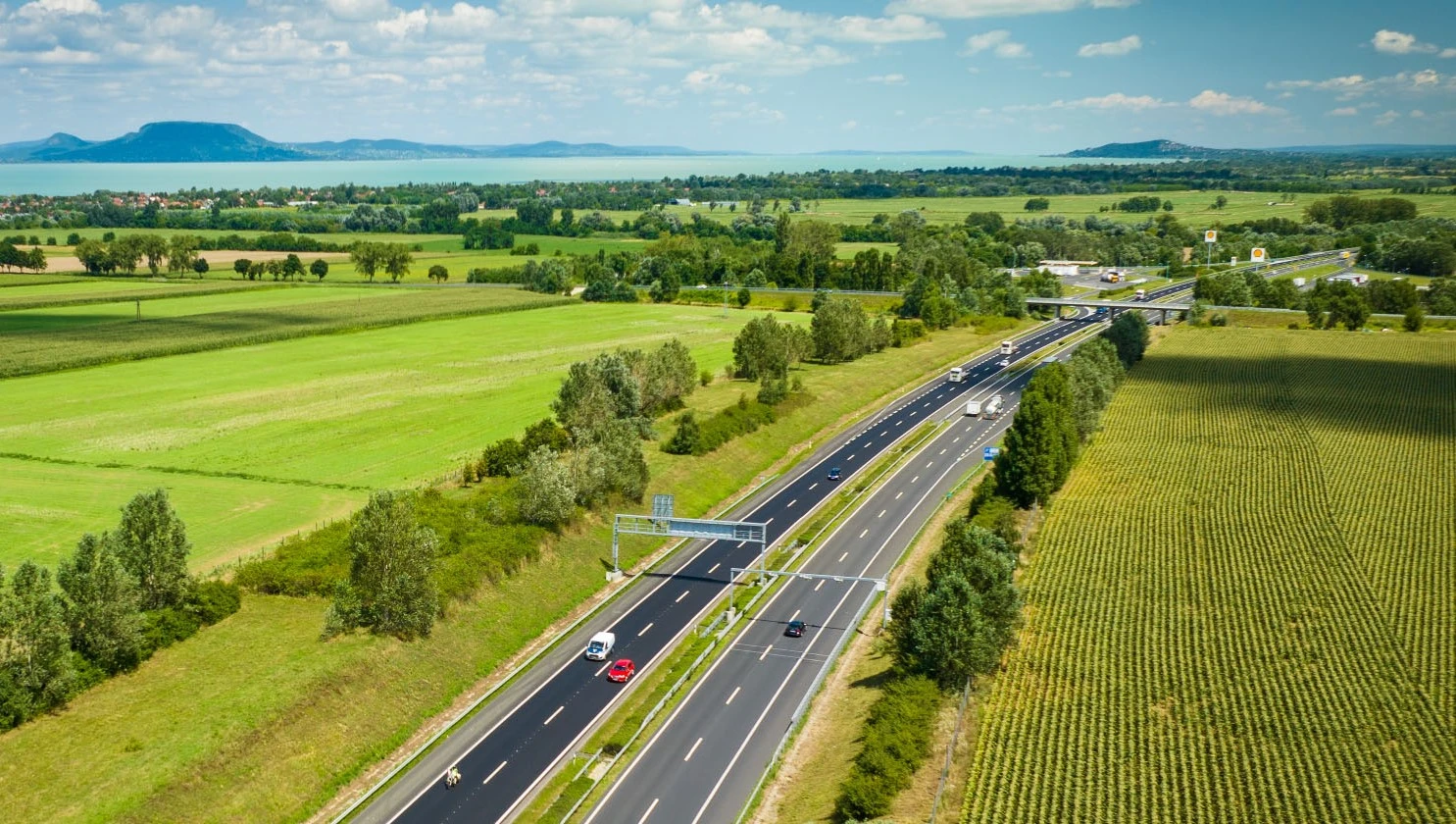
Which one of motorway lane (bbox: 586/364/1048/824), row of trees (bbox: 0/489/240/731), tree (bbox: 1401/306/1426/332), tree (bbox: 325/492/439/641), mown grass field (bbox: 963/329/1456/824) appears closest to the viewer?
mown grass field (bbox: 963/329/1456/824)

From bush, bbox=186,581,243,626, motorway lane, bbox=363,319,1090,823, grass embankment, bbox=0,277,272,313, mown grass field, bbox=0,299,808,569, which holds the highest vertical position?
grass embankment, bbox=0,277,272,313

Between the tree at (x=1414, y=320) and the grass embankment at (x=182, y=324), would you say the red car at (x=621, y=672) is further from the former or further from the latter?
the tree at (x=1414, y=320)

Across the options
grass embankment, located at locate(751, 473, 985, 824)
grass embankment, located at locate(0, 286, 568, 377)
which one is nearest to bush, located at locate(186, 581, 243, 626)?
grass embankment, located at locate(751, 473, 985, 824)

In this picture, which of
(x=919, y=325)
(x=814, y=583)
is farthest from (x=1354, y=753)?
(x=919, y=325)

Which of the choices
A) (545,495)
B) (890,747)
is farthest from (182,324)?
(890,747)

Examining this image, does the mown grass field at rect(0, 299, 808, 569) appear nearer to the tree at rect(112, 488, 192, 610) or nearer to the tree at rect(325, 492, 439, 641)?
the tree at rect(112, 488, 192, 610)

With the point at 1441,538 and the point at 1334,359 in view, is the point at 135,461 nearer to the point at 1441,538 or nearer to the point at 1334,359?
the point at 1441,538

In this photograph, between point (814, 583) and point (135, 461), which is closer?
point (814, 583)
